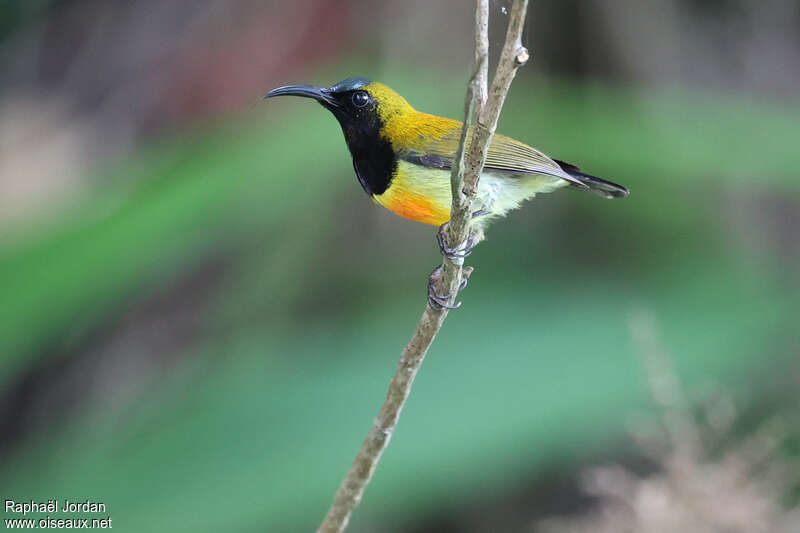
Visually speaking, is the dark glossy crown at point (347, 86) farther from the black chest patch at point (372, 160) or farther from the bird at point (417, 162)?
the black chest patch at point (372, 160)

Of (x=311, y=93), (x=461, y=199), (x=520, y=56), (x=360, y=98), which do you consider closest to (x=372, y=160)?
(x=360, y=98)

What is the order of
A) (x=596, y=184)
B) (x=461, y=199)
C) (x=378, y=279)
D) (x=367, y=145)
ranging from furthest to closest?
(x=378, y=279), (x=367, y=145), (x=596, y=184), (x=461, y=199)

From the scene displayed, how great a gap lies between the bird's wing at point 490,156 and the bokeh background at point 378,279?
93 cm

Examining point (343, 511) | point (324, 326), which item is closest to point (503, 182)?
point (343, 511)

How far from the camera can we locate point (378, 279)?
5.59 m

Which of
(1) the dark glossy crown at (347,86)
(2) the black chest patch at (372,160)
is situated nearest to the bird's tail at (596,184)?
(2) the black chest patch at (372,160)

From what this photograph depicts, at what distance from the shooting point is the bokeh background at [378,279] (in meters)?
3.75

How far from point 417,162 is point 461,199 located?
860mm

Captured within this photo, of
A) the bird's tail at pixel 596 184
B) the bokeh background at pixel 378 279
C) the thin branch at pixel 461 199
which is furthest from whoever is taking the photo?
the bokeh background at pixel 378 279

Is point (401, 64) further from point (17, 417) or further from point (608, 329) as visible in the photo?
point (17, 417)

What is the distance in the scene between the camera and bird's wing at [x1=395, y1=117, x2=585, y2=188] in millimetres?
2684

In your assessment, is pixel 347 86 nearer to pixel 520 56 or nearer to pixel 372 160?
pixel 372 160

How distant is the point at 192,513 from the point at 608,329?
7.61 ft

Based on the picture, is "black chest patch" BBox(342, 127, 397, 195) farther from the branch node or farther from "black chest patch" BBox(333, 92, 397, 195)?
the branch node
